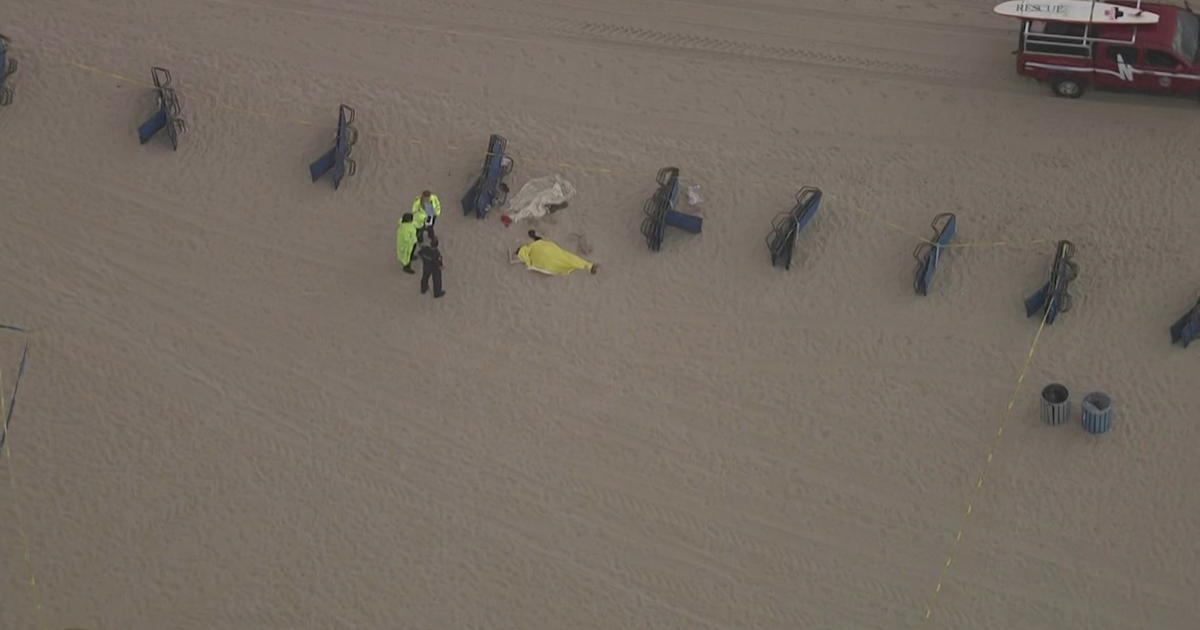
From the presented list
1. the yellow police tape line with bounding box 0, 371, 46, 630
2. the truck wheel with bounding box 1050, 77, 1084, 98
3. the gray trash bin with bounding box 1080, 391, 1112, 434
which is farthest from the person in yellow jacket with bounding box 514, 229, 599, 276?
the yellow police tape line with bounding box 0, 371, 46, 630

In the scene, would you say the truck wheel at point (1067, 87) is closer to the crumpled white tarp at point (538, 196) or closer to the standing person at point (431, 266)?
the crumpled white tarp at point (538, 196)

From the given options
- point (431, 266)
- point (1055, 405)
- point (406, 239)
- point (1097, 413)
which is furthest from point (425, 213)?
point (1097, 413)

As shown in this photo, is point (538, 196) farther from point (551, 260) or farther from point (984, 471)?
point (984, 471)

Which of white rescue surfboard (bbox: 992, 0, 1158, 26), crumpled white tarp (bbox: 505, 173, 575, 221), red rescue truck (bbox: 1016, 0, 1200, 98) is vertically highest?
white rescue surfboard (bbox: 992, 0, 1158, 26)

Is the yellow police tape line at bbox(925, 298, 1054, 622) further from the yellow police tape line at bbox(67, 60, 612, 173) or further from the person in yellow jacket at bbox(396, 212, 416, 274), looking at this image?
the person in yellow jacket at bbox(396, 212, 416, 274)

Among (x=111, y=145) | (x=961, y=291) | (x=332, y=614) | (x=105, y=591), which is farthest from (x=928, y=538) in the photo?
(x=111, y=145)

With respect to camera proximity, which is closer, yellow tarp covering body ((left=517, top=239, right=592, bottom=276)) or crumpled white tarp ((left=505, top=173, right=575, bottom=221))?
yellow tarp covering body ((left=517, top=239, right=592, bottom=276))
